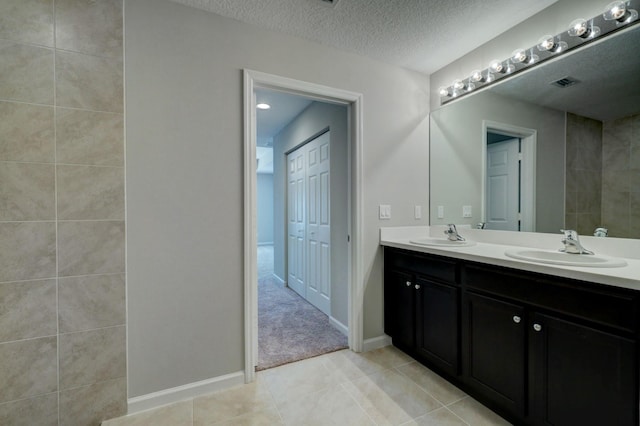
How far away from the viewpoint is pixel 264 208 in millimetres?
9727

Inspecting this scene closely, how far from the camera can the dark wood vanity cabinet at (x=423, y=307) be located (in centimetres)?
185

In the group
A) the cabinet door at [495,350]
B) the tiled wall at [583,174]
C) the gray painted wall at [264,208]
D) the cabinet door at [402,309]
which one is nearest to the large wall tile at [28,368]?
the cabinet door at [402,309]

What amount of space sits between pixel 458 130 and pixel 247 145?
1812mm

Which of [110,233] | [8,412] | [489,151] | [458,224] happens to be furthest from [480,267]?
[8,412]

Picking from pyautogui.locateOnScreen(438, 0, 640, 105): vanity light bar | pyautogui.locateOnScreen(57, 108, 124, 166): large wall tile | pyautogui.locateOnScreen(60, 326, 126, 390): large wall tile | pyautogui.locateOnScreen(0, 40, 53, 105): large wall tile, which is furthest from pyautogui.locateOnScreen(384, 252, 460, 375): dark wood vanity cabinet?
pyautogui.locateOnScreen(0, 40, 53, 105): large wall tile

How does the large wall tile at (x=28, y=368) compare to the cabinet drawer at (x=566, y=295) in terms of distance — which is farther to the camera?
the large wall tile at (x=28, y=368)

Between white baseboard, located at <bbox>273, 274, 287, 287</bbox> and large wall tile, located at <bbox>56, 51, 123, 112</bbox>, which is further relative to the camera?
white baseboard, located at <bbox>273, 274, 287, 287</bbox>

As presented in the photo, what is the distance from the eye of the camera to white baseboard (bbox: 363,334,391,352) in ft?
7.74

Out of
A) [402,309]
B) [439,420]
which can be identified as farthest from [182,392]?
[402,309]

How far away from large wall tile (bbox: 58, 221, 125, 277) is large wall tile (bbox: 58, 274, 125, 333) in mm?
48

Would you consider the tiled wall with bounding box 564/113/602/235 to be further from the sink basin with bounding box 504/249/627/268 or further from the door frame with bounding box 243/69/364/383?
the door frame with bounding box 243/69/364/383

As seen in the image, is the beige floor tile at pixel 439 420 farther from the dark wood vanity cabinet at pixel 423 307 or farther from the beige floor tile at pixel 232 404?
the beige floor tile at pixel 232 404

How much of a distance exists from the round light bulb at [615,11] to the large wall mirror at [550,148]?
9 centimetres

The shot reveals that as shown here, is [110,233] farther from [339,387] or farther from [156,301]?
[339,387]
